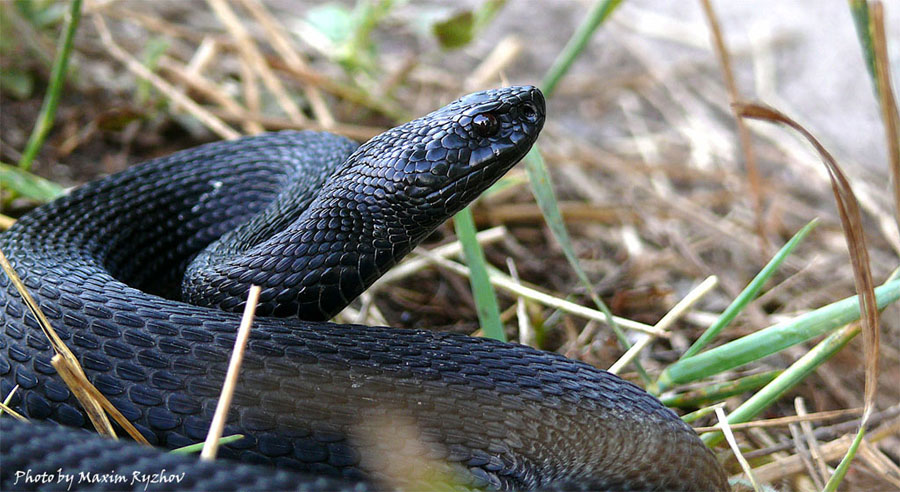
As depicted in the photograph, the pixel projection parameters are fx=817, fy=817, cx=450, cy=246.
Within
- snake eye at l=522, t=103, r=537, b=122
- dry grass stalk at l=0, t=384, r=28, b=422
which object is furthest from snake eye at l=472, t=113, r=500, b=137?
dry grass stalk at l=0, t=384, r=28, b=422

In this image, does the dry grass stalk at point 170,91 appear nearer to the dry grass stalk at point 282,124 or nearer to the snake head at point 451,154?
the dry grass stalk at point 282,124

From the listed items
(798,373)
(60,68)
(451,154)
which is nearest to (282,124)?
(60,68)

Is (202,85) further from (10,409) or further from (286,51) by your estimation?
(10,409)

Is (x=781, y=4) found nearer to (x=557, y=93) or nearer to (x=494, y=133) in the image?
(x=557, y=93)

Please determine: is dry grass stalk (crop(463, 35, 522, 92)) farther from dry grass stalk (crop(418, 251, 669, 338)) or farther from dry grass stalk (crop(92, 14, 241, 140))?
dry grass stalk (crop(418, 251, 669, 338))

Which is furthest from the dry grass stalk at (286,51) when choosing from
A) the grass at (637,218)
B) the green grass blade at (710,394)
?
the green grass blade at (710,394)

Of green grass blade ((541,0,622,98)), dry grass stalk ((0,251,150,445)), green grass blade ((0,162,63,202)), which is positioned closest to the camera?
dry grass stalk ((0,251,150,445))

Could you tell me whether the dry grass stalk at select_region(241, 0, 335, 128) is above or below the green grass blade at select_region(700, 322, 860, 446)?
above
